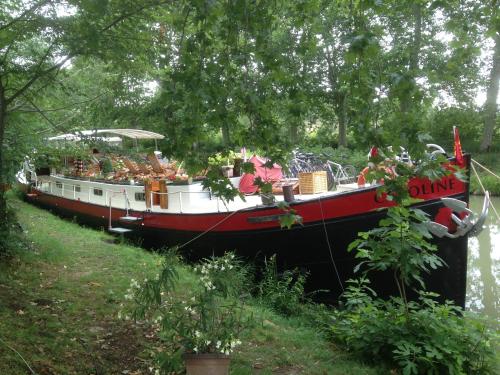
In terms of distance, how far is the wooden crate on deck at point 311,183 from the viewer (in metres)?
8.90

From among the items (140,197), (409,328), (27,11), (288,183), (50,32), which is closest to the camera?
(27,11)

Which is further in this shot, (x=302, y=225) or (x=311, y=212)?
(x=311, y=212)

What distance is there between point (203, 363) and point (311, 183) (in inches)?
235

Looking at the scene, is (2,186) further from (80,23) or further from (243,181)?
(243,181)

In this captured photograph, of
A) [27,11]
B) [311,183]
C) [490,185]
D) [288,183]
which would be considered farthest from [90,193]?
[490,185]

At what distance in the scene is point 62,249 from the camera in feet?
25.3

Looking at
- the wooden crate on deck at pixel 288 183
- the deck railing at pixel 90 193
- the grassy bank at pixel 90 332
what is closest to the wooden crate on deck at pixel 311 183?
the wooden crate on deck at pixel 288 183

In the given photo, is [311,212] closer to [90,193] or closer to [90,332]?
[90,332]

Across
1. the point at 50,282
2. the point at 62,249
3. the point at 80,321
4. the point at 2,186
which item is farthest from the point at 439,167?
the point at 62,249

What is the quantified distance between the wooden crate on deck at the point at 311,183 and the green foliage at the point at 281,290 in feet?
5.33

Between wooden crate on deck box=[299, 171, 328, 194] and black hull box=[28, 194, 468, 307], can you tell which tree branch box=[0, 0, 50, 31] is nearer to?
black hull box=[28, 194, 468, 307]

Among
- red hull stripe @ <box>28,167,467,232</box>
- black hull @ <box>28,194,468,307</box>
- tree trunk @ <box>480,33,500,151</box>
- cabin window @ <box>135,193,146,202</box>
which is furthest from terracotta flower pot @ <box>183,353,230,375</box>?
tree trunk @ <box>480,33,500,151</box>

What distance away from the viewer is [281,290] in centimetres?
716

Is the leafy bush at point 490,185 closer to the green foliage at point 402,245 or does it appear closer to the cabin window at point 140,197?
the cabin window at point 140,197
